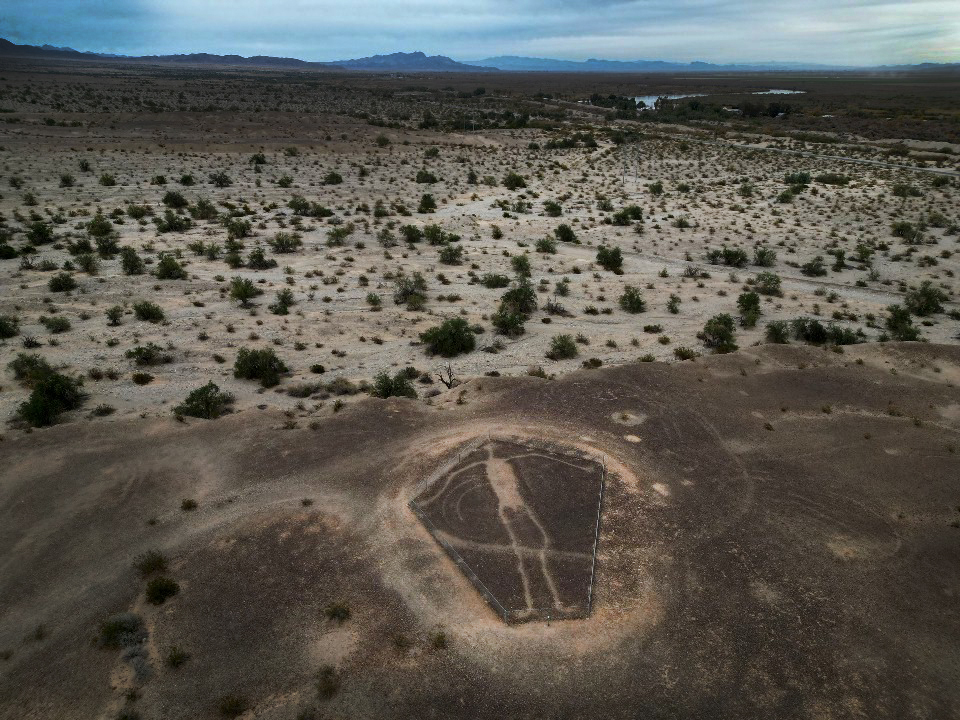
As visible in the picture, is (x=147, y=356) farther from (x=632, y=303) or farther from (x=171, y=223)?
(x=632, y=303)

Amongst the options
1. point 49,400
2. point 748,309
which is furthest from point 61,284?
point 748,309

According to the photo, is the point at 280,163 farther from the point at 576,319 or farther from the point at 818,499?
the point at 818,499

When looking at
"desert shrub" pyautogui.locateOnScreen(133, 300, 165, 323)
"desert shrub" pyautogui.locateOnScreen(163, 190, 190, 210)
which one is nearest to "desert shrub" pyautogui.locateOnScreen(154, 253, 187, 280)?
"desert shrub" pyautogui.locateOnScreen(133, 300, 165, 323)

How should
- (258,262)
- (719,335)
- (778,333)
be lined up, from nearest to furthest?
(719,335) < (778,333) < (258,262)

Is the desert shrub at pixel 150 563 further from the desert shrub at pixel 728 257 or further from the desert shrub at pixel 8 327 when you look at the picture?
the desert shrub at pixel 728 257

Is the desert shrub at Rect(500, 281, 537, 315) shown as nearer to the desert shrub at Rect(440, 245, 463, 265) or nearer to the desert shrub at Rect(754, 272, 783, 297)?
the desert shrub at Rect(440, 245, 463, 265)
